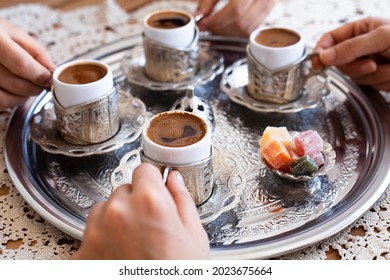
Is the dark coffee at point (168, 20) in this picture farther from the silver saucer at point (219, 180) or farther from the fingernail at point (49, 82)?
the silver saucer at point (219, 180)

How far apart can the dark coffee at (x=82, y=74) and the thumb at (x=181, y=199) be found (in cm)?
36

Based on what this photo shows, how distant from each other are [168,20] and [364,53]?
47 cm

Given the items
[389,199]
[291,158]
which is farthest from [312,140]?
[389,199]

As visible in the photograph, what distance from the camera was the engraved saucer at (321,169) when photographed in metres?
1.04

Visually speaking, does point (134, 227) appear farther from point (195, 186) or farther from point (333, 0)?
point (333, 0)

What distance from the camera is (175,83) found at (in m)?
1.36

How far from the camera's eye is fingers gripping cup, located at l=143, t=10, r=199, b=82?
1327 mm

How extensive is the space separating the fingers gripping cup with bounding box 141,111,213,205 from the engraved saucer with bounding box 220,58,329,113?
0.89 feet

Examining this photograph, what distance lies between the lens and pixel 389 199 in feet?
3.47

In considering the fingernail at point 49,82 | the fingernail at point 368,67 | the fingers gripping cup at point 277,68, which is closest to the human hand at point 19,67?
the fingernail at point 49,82

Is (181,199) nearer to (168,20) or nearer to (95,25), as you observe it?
(168,20)

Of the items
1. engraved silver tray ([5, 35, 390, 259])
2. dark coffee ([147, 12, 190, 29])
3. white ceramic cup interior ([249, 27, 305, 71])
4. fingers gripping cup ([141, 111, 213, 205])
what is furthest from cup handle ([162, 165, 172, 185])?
dark coffee ([147, 12, 190, 29])

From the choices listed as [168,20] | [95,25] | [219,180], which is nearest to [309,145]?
[219,180]

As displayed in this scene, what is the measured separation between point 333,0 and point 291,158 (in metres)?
0.87
